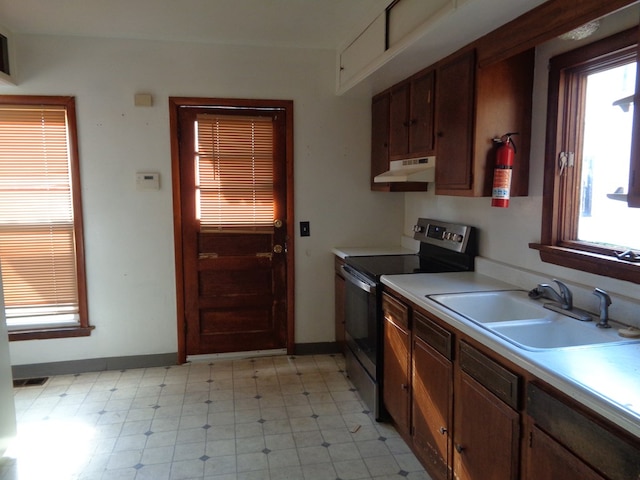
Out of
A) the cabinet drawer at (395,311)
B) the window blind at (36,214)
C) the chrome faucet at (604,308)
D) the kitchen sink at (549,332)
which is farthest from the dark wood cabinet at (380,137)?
the window blind at (36,214)

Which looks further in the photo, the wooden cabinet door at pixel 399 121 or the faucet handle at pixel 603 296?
the wooden cabinet door at pixel 399 121

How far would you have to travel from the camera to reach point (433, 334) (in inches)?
83.8

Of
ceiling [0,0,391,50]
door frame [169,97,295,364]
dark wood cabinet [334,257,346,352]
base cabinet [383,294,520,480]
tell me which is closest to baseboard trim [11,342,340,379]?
door frame [169,97,295,364]

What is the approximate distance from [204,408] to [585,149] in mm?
2668

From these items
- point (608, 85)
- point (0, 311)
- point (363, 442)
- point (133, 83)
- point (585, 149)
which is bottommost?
point (363, 442)

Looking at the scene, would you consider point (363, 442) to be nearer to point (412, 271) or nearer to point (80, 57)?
point (412, 271)

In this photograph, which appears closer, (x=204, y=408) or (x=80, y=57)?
(x=204, y=408)

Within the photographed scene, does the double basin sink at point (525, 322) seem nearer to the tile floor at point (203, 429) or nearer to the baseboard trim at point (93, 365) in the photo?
the tile floor at point (203, 429)

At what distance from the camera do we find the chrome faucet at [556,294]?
2.00 meters

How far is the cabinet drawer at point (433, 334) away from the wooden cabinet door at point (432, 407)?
0.03 m

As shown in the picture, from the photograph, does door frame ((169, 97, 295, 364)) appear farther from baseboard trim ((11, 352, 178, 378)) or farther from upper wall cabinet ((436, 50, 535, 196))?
upper wall cabinet ((436, 50, 535, 196))

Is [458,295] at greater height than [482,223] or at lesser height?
lesser

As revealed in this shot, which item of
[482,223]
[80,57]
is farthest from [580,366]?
[80,57]

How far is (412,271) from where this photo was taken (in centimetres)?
291
